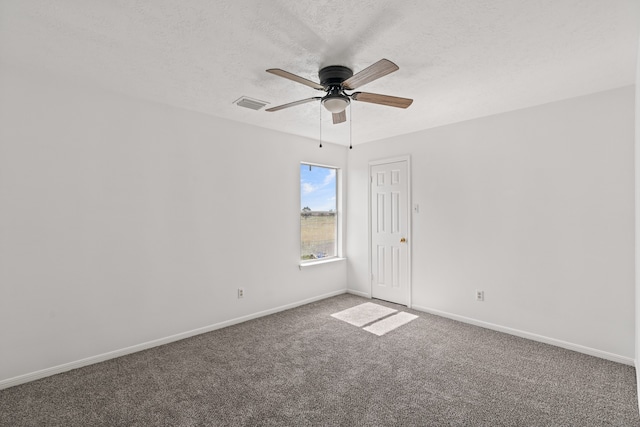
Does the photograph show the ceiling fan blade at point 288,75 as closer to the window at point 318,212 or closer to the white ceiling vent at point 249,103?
the white ceiling vent at point 249,103

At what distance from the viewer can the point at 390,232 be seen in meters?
4.74

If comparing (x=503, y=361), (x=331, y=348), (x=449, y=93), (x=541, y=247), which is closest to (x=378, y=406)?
(x=331, y=348)

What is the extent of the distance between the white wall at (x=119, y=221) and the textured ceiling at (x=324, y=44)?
363 millimetres

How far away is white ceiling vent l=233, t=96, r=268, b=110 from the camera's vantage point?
3.15m

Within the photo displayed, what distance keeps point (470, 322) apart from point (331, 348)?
1.85 m

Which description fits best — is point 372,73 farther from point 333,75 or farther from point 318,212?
point 318,212

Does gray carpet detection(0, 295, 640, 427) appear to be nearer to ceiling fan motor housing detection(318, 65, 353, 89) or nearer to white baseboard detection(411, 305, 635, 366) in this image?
white baseboard detection(411, 305, 635, 366)

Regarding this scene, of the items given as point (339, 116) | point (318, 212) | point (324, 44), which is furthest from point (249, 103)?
point (318, 212)

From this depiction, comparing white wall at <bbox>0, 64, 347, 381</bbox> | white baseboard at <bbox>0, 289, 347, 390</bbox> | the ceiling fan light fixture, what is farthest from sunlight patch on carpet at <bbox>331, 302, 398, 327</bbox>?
the ceiling fan light fixture

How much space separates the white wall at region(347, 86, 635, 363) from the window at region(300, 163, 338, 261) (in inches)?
54.1

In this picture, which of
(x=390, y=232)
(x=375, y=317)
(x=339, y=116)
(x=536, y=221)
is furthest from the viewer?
(x=390, y=232)

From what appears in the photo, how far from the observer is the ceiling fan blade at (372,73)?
1.95 meters

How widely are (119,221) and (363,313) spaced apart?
308 cm

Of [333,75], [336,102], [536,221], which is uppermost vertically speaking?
[333,75]
